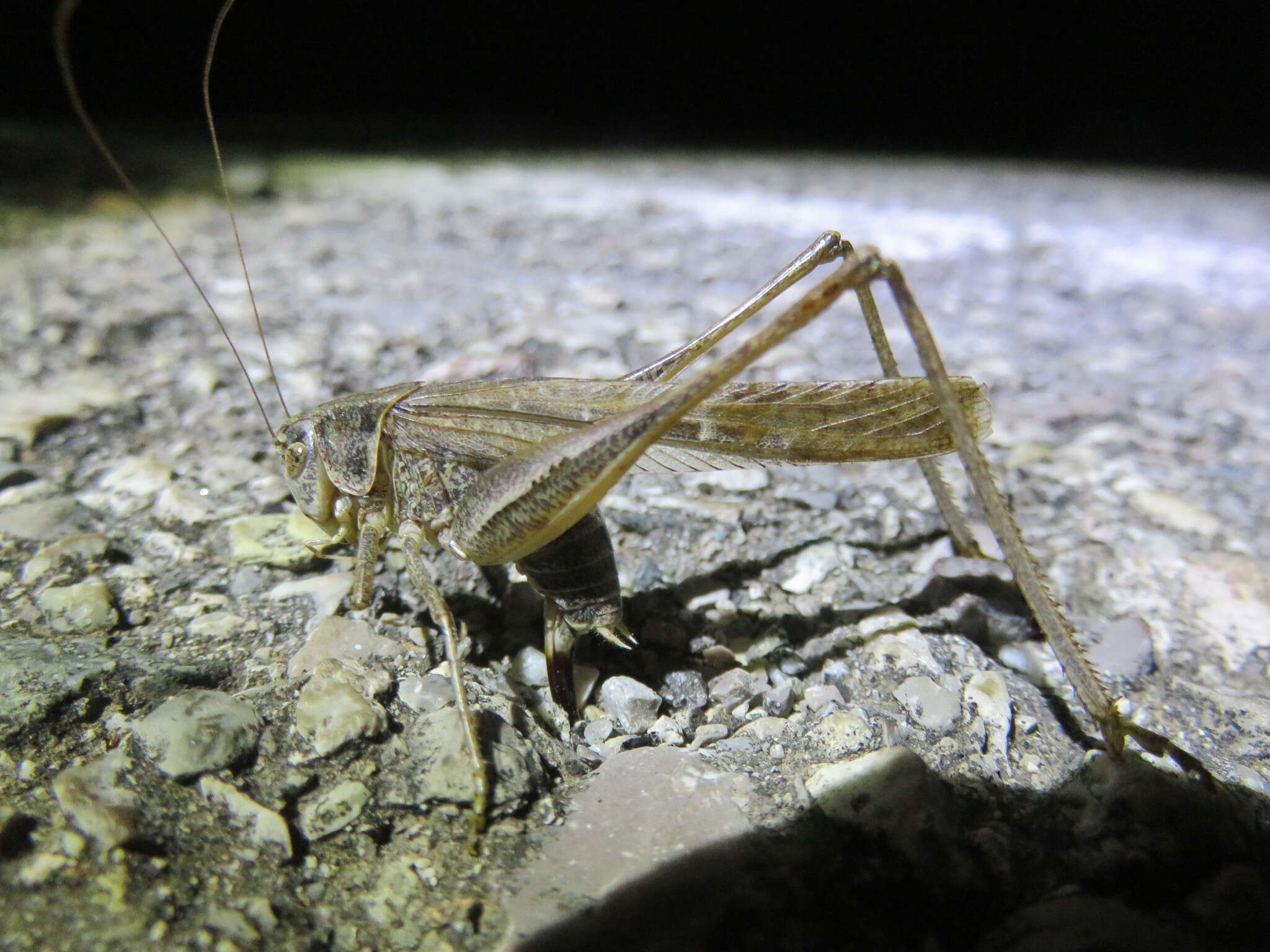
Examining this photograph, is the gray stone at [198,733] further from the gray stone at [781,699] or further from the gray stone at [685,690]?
the gray stone at [781,699]

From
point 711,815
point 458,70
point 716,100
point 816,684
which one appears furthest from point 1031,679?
point 458,70

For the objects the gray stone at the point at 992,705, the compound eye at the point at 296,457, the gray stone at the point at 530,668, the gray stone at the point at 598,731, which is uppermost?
the compound eye at the point at 296,457

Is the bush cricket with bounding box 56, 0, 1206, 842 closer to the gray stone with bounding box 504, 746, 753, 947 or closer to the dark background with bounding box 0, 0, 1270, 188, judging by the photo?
the gray stone with bounding box 504, 746, 753, 947

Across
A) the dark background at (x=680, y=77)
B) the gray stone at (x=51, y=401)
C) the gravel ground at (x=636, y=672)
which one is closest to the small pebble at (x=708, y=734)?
the gravel ground at (x=636, y=672)

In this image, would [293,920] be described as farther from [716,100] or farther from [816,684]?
[716,100]

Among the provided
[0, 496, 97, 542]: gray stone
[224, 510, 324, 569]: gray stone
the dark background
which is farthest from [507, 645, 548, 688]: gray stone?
the dark background

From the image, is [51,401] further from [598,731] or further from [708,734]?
[708,734]

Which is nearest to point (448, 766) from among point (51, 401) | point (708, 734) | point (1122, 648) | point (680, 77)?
point (708, 734)
